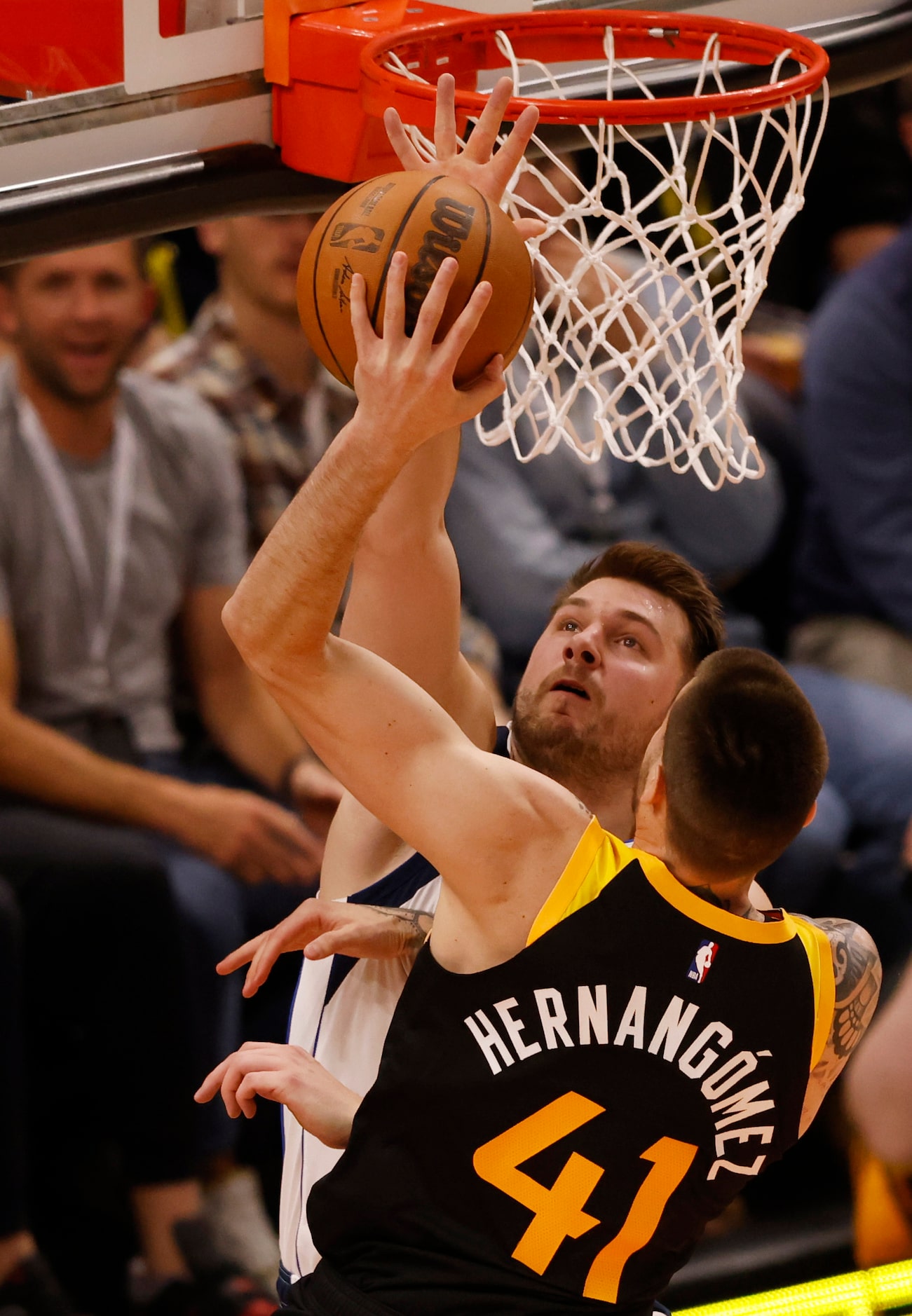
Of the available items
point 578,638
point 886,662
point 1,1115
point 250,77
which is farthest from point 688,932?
point 886,662

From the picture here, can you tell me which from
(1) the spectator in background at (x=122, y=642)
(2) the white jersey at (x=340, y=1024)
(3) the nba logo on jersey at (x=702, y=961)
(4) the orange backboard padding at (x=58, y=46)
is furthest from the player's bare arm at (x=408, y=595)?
(1) the spectator in background at (x=122, y=642)

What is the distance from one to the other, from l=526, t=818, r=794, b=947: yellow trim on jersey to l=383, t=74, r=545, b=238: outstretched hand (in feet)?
2.61

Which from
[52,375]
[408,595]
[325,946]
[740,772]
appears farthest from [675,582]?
[52,375]

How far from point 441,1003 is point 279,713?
2.28 meters

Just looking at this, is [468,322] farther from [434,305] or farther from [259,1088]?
[259,1088]

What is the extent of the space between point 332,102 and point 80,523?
1820 millimetres

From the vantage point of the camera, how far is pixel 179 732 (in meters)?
4.13

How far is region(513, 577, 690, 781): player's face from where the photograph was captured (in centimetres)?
241

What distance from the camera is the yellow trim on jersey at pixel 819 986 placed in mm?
2043

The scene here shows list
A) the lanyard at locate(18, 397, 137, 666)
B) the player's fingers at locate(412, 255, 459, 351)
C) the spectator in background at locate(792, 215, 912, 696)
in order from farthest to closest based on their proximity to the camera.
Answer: the spectator in background at locate(792, 215, 912, 696) → the lanyard at locate(18, 397, 137, 666) → the player's fingers at locate(412, 255, 459, 351)

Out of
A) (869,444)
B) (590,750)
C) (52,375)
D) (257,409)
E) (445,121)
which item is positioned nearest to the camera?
(445,121)

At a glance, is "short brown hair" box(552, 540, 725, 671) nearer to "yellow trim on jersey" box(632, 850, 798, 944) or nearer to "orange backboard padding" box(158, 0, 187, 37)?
"yellow trim on jersey" box(632, 850, 798, 944)

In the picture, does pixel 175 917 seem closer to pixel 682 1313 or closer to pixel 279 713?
pixel 279 713

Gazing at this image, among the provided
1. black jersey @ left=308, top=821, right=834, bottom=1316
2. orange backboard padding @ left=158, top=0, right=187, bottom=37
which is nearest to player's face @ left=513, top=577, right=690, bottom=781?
black jersey @ left=308, top=821, right=834, bottom=1316
